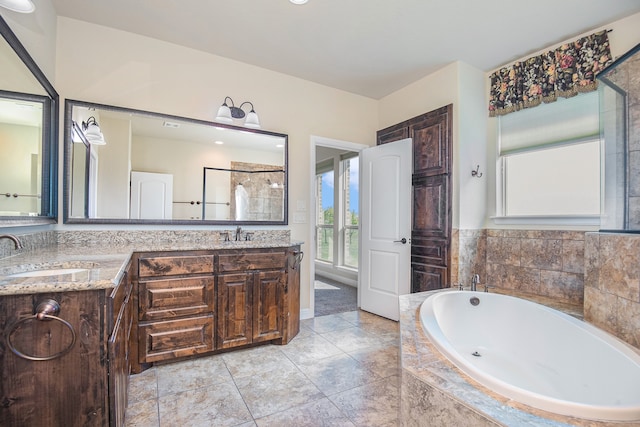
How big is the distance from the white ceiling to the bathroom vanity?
5.87ft

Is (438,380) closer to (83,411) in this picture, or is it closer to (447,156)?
(83,411)

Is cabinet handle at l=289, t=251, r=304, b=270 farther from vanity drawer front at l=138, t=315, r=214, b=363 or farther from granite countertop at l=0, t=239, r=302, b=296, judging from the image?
granite countertop at l=0, t=239, r=302, b=296

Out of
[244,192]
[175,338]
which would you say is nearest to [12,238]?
[175,338]

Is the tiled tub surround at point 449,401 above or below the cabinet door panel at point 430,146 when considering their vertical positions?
below

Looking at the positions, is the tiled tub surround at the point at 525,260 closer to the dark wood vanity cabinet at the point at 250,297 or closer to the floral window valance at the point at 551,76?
the floral window valance at the point at 551,76

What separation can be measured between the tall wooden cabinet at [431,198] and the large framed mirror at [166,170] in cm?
142

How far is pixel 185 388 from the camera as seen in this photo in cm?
200

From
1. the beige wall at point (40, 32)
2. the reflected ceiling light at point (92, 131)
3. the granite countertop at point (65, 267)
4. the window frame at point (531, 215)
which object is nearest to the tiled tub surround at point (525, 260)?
the window frame at point (531, 215)

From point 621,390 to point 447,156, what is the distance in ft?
7.06

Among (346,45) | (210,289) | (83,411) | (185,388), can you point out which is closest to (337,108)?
(346,45)

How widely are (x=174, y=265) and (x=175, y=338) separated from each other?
0.53 m

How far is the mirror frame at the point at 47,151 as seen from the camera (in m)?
1.74

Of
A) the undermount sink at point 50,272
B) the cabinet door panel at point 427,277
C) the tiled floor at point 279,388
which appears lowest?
the tiled floor at point 279,388

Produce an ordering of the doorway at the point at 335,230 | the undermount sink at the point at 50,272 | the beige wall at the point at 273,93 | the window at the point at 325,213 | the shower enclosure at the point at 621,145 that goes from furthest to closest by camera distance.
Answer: the window at the point at 325,213 < the doorway at the point at 335,230 < the beige wall at the point at 273,93 < the shower enclosure at the point at 621,145 < the undermount sink at the point at 50,272
